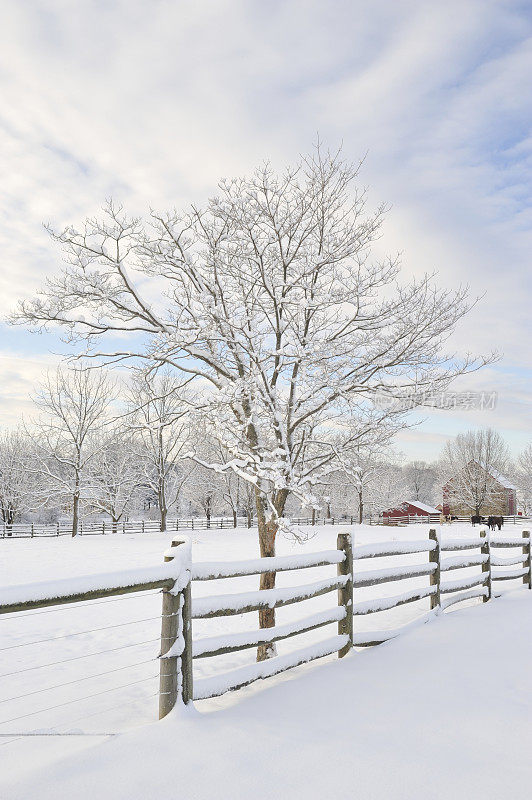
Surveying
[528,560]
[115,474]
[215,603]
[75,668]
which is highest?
[115,474]

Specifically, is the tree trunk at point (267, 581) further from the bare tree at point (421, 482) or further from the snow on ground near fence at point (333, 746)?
the bare tree at point (421, 482)

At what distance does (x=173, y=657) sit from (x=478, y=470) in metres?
50.1

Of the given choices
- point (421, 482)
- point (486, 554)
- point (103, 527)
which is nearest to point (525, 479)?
point (421, 482)

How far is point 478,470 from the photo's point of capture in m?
49.2

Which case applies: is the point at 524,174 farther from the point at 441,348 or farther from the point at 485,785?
the point at 485,785

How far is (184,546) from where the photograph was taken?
3.94 metres

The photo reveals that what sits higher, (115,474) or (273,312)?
(273,312)

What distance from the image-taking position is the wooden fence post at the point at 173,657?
12.0ft

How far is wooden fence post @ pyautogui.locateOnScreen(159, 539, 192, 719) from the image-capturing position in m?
3.65

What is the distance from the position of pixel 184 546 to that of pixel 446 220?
9.95 metres

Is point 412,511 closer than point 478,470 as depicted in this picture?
No

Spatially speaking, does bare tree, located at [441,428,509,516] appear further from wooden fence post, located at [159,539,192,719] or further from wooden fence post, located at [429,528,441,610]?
wooden fence post, located at [159,539,192,719]

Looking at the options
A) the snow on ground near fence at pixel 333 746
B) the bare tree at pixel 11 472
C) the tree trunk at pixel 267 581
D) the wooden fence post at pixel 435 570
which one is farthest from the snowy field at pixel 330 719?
the bare tree at pixel 11 472

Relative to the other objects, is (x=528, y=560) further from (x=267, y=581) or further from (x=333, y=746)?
(x=333, y=746)
